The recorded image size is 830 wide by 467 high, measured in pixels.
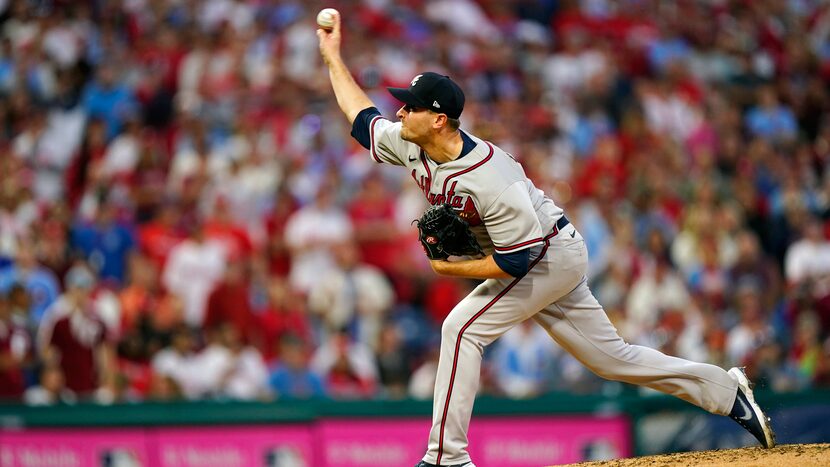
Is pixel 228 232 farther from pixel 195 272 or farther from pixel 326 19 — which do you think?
pixel 326 19

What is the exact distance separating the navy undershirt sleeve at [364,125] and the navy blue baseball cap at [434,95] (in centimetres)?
44

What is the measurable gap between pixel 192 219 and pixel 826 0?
8258 mm

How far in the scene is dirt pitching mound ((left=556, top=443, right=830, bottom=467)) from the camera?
535cm

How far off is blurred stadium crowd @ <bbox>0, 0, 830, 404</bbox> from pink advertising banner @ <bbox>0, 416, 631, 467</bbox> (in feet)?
1.93

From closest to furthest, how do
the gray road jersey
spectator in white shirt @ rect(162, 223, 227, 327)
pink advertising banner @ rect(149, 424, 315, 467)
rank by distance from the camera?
the gray road jersey → pink advertising banner @ rect(149, 424, 315, 467) → spectator in white shirt @ rect(162, 223, 227, 327)

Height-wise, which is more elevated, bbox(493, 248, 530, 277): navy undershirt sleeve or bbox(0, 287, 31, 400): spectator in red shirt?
bbox(493, 248, 530, 277): navy undershirt sleeve

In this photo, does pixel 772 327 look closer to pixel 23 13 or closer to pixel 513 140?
pixel 513 140

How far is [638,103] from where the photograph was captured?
1248cm

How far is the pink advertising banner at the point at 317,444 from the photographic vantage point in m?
7.93

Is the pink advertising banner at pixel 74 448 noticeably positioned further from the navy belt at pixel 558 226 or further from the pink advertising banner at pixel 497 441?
the navy belt at pixel 558 226

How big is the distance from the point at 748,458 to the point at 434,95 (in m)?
2.38

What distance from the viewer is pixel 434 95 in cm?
479

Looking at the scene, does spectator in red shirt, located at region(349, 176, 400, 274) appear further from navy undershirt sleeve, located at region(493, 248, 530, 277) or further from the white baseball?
navy undershirt sleeve, located at region(493, 248, 530, 277)

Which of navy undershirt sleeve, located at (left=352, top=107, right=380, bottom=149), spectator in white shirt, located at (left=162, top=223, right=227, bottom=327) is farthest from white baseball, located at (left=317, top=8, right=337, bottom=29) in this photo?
spectator in white shirt, located at (left=162, top=223, right=227, bottom=327)
